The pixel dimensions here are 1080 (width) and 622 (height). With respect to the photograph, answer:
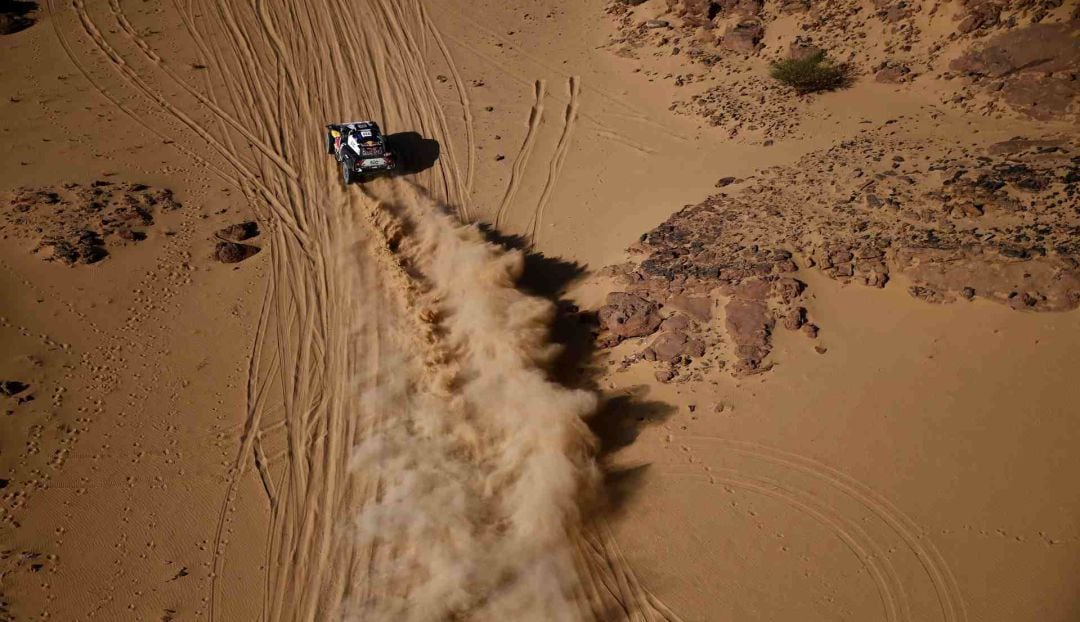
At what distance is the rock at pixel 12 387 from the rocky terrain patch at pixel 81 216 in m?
3.07

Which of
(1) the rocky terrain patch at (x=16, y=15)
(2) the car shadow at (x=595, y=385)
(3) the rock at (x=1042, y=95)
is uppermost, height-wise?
(3) the rock at (x=1042, y=95)

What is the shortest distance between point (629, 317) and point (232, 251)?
858cm

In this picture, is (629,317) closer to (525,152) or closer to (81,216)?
(525,152)

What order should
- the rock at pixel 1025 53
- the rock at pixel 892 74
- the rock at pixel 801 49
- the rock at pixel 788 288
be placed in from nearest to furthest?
1. the rock at pixel 788 288
2. the rock at pixel 1025 53
3. the rock at pixel 892 74
4. the rock at pixel 801 49

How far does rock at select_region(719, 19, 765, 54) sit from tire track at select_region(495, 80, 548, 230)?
518 centimetres

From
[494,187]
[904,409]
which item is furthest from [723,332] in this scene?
[494,187]

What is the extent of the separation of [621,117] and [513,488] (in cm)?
1131

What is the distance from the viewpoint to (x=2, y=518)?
382 inches

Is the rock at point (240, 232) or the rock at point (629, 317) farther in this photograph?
the rock at point (240, 232)

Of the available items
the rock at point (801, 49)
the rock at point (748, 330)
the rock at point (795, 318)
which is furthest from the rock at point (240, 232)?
the rock at point (801, 49)

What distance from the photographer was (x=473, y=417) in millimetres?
10797

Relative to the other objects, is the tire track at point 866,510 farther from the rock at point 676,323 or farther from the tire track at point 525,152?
the tire track at point 525,152

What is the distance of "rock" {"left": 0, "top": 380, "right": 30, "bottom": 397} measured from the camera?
11148 mm

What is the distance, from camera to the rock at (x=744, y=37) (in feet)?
58.6
